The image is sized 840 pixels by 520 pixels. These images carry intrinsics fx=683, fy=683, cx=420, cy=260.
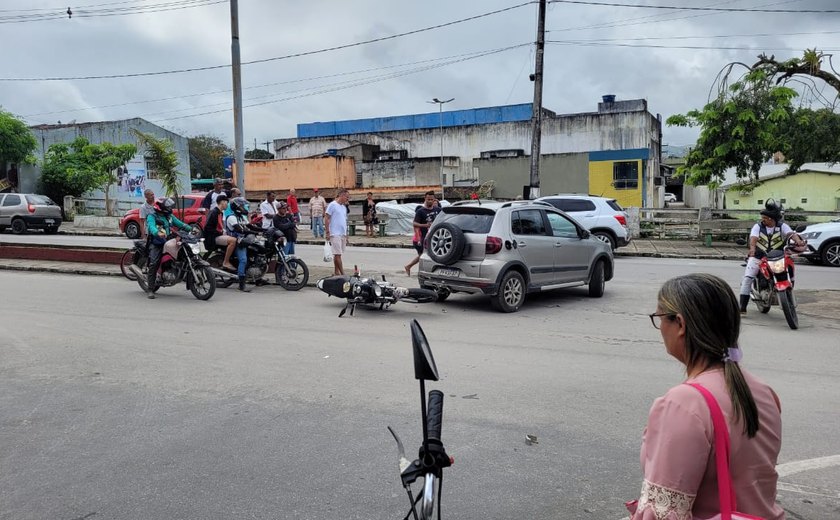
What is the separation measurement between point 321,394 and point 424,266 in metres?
5.18

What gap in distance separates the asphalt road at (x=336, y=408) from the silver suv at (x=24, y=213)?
2013 cm

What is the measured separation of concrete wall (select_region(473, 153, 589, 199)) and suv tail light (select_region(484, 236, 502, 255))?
1177 inches

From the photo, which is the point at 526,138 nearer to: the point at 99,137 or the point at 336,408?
the point at 99,137

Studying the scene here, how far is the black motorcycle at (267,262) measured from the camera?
40.7ft

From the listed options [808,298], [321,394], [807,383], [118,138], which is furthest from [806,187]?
[118,138]

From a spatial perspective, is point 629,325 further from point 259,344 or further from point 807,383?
point 259,344

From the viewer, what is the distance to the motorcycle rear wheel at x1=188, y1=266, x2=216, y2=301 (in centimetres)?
1122

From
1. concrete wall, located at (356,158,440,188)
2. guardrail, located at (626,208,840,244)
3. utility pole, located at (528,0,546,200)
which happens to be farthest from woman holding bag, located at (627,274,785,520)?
concrete wall, located at (356,158,440,188)

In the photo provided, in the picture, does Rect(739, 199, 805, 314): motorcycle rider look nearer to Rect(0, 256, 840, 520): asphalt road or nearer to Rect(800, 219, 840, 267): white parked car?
Rect(0, 256, 840, 520): asphalt road

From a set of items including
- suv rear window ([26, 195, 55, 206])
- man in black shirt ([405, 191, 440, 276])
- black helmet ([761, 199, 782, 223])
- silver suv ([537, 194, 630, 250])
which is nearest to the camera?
black helmet ([761, 199, 782, 223])

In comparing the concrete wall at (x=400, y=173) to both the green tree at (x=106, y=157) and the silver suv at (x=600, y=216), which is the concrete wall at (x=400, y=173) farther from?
the silver suv at (x=600, y=216)

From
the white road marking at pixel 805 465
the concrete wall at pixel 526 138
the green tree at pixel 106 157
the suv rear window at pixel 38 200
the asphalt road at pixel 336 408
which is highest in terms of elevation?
the concrete wall at pixel 526 138

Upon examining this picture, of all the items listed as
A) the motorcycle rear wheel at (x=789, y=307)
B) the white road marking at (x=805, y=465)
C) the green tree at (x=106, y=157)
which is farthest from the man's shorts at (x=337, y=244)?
the green tree at (x=106, y=157)

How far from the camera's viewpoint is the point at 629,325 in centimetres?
945
